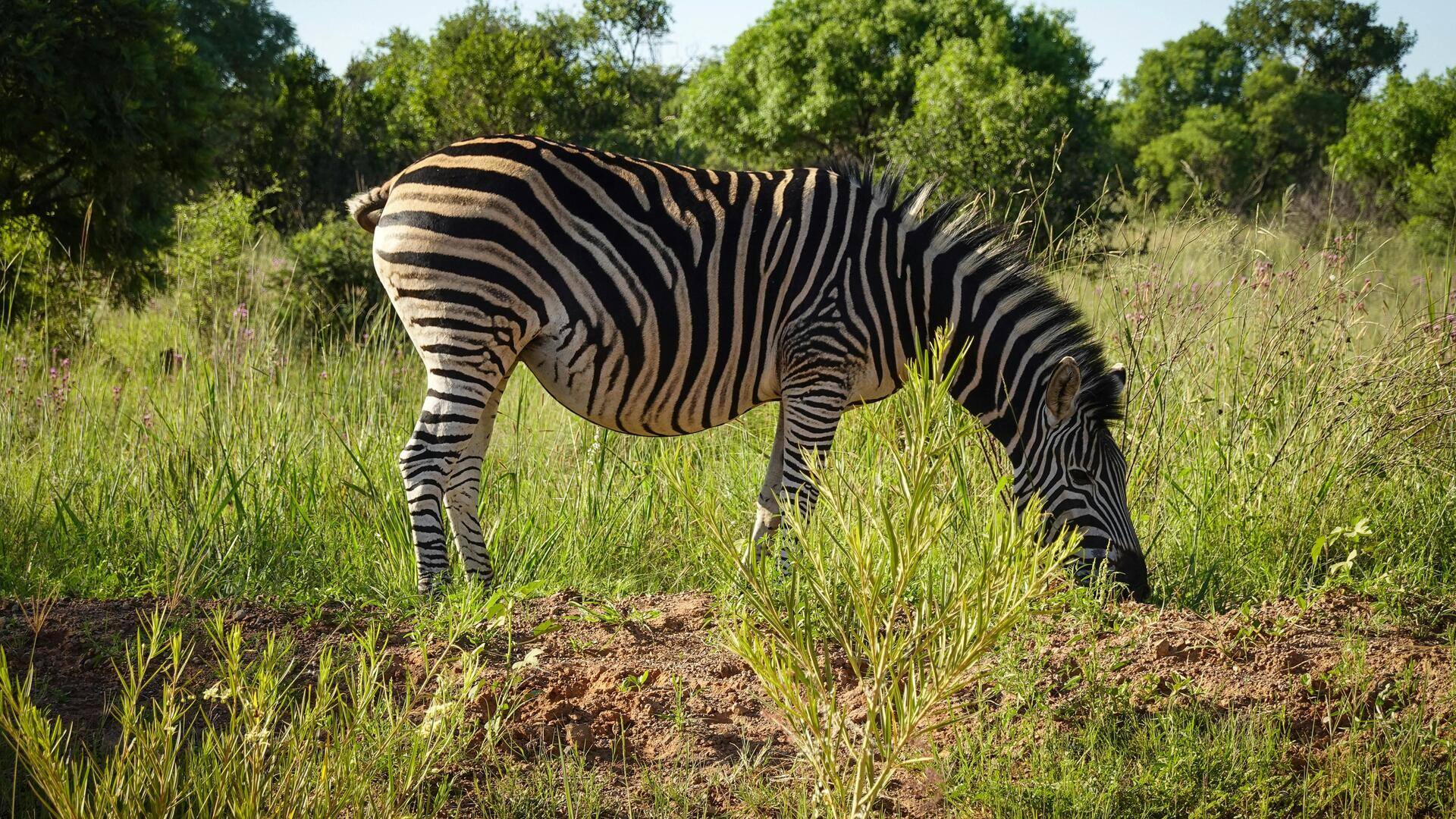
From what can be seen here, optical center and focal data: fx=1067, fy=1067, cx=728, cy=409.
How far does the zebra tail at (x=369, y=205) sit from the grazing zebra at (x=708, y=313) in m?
0.03

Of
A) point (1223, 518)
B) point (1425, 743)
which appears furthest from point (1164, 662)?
point (1223, 518)

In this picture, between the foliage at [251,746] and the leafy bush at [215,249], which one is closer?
the foliage at [251,746]

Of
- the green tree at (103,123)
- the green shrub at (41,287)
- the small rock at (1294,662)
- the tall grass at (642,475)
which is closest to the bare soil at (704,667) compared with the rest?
the small rock at (1294,662)

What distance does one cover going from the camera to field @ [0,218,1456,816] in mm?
2758

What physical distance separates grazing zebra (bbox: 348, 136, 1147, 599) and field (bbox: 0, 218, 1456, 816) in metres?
0.33

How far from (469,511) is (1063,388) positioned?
2526 mm

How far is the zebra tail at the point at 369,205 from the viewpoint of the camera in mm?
4641

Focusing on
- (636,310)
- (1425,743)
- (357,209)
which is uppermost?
(357,209)

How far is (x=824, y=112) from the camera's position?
2025cm

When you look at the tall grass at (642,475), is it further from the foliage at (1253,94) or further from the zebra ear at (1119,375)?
the foliage at (1253,94)

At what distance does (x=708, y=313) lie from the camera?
4496mm

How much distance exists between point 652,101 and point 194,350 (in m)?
26.9

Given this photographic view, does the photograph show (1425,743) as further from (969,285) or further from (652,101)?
(652,101)

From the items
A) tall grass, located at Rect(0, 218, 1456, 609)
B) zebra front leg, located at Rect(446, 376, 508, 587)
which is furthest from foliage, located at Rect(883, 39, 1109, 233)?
zebra front leg, located at Rect(446, 376, 508, 587)
